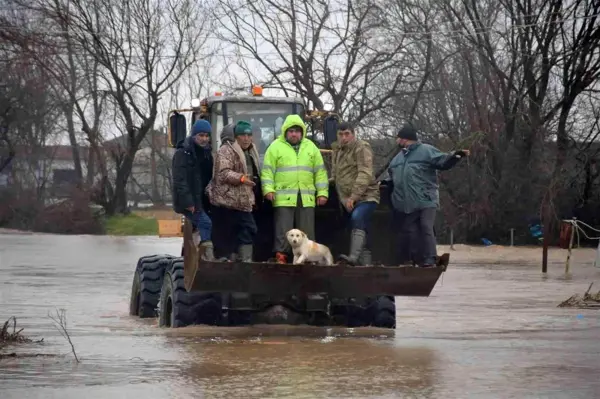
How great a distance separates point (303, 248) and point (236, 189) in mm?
893

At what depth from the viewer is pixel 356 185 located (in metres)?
12.7

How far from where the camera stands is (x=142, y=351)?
36.0 ft

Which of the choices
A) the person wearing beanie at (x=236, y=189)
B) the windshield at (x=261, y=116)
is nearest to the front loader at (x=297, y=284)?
the person wearing beanie at (x=236, y=189)

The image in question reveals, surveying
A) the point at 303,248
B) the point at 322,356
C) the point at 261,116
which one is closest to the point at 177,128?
the point at 261,116

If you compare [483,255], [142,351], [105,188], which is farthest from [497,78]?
[142,351]

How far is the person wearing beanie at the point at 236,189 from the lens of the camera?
1248cm

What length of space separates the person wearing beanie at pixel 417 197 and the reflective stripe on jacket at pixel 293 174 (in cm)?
87

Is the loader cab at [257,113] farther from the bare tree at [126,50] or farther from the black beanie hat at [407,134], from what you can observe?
the bare tree at [126,50]

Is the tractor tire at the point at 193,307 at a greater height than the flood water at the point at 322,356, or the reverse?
the tractor tire at the point at 193,307

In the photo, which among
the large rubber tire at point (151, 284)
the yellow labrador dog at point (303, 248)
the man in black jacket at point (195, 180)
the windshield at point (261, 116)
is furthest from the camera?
the windshield at point (261, 116)

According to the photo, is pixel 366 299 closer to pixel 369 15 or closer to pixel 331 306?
pixel 331 306

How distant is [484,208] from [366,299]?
27.1m

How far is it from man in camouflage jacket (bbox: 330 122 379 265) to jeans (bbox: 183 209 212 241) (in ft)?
4.50

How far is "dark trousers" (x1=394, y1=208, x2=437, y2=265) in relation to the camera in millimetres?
12969
